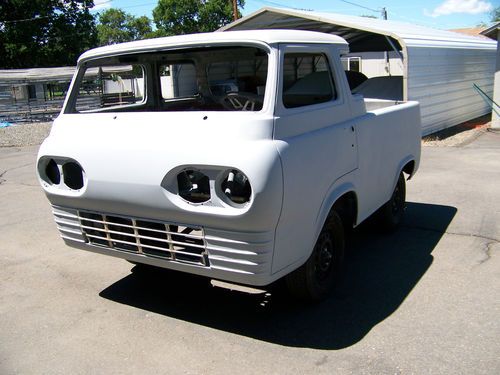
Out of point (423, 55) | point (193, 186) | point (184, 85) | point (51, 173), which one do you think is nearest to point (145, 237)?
point (193, 186)

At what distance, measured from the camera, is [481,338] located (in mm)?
3426

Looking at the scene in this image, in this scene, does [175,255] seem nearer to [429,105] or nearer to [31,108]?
[429,105]

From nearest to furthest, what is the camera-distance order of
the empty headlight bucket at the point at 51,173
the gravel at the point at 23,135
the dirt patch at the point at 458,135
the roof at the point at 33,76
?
the empty headlight bucket at the point at 51,173 → the dirt patch at the point at 458,135 → the gravel at the point at 23,135 → the roof at the point at 33,76

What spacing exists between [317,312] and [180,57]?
2.58 meters

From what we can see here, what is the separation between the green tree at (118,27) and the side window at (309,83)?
98.0 meters

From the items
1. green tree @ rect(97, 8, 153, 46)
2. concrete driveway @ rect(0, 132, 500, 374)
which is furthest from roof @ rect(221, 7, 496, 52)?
green tree @ rect(97, 8, 153, 46)

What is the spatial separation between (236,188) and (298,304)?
1358mm

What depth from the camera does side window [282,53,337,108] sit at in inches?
159

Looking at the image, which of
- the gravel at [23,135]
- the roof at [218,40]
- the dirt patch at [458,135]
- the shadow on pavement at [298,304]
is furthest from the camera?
the gravel at [23,135]

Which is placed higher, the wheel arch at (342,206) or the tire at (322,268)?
the wheel arch at (342,206)

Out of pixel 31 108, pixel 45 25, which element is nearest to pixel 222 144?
pixel 31 108

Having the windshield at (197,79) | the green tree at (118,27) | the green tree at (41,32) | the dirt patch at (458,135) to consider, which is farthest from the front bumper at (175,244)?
the green tree at (118,27)

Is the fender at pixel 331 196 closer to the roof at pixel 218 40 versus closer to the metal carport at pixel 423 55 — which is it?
the roof at pixel 218 40

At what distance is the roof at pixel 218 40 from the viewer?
11.5 feet
